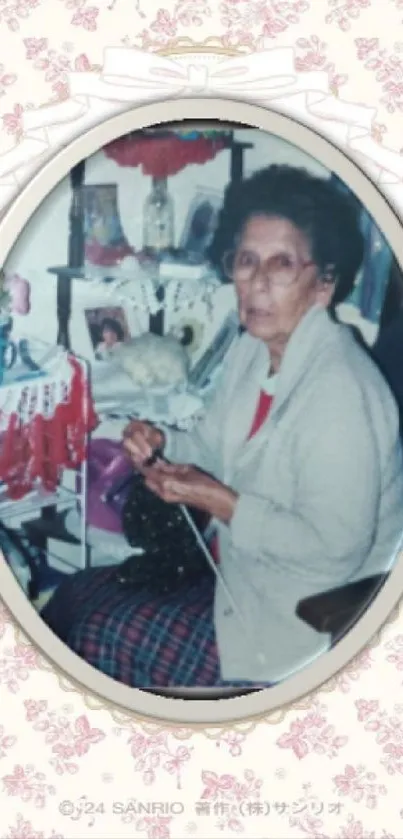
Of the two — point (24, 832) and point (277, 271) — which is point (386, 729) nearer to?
point (24, 832)

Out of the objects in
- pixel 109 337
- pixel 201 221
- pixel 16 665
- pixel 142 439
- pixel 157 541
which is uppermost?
pixel 201 221

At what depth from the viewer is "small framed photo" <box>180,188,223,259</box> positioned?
4.21 ft

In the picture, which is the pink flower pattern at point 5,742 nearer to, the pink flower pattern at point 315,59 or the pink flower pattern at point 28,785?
the pink flower pattern at point 28,785

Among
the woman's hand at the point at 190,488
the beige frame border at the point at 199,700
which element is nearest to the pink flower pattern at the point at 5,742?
the beige frame border at the point at 199,700

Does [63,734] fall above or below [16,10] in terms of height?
below

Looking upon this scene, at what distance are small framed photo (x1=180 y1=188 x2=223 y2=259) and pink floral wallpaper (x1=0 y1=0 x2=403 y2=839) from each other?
6.3 inches

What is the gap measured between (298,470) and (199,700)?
11.7 inches

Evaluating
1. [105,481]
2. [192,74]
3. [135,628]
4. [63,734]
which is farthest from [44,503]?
[192,74]

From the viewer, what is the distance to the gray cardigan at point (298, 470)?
1.30 metres

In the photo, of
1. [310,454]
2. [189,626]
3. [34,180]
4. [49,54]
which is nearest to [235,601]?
[189,626]

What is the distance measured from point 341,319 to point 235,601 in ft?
1.13

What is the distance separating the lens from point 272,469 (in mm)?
1303

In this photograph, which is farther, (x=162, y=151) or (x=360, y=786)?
(x=360, y=786)

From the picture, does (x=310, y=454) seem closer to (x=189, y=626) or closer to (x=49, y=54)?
(x=189, y=626)
